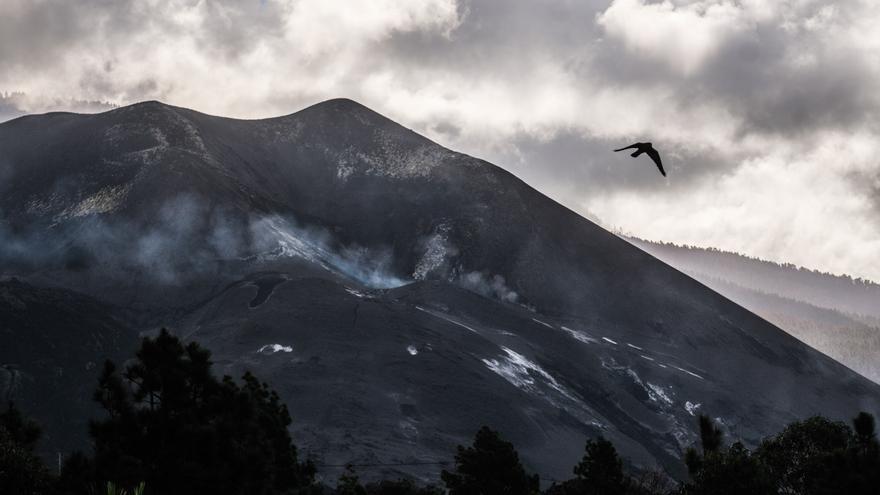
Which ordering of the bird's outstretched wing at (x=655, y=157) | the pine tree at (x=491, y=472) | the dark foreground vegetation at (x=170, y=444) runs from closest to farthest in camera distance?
the bird's outstretched wing at (x=655, y=157) < the dark foreground vegetation at (x=170, y=444) < the pine tree at (x=491, y=472)

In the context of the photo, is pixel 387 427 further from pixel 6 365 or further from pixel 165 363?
pixel 165 363

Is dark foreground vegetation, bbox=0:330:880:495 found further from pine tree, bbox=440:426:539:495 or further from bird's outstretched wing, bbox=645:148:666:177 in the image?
bird's outstretched wing, bbox=645:148:666:177

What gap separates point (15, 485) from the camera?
36.0 metres

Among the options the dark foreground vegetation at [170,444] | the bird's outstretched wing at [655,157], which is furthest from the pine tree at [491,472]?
the bird's outstretched wing at [655,157]

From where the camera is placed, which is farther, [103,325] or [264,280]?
[264,280]

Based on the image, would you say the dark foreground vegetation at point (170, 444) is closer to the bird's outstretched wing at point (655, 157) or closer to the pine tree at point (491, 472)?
the pine tree at point (491, 472)

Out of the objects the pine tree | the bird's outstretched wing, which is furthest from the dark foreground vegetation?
the bird's outstretched wing

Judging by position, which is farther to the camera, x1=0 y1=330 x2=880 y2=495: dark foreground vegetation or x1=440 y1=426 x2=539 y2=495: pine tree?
x1=440 y1=426 x2=539 y2=495: pine tree

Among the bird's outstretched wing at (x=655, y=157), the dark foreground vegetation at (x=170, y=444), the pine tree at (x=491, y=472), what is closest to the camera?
the bird's outstretched wing at (x=655, y=157)

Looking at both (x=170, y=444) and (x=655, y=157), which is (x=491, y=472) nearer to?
(x=170, y=444)

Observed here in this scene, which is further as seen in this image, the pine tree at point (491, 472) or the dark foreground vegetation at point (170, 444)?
the pine tree at point (491, 472)

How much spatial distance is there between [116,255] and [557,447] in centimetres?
9936

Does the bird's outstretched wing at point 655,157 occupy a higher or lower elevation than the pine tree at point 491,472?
higher

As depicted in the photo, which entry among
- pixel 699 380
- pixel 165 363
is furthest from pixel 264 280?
pixel 165 363
